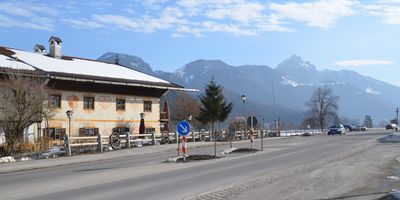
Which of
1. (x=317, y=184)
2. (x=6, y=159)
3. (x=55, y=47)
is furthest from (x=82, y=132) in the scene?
(x=317, y=184)

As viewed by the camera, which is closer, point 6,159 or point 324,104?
point 6,159

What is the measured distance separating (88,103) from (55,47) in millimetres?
8276

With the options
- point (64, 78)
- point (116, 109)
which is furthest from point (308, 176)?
point (116, 109)

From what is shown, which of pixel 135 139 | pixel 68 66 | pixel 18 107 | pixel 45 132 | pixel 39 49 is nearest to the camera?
pixel 18 107

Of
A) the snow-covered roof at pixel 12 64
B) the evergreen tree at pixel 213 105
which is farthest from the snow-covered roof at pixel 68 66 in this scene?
the evergreen tree at pixel 213 105

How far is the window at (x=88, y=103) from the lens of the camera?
47.1m

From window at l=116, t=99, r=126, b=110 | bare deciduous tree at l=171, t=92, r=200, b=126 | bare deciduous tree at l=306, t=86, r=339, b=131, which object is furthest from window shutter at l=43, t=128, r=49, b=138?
bare deciduous tree at l=306, t=86, r=339, b=131

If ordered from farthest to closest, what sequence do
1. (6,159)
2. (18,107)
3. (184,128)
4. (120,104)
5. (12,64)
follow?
1. (120,104)
2. (12,64)
3. (18,107)
4. (6,159)
5. (184,128)

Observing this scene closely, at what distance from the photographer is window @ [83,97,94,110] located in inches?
1855

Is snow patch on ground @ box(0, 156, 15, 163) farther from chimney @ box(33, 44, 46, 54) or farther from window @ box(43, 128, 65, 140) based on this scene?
chimney @ box(33, 44, 46, 54)

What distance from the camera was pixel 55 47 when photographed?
5212 centimetres

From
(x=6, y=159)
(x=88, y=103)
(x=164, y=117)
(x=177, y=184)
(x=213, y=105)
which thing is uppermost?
(x=213, y=105)

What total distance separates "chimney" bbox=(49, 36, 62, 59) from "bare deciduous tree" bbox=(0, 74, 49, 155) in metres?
16.1

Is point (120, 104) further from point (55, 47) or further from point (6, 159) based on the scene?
point (6, 159)
